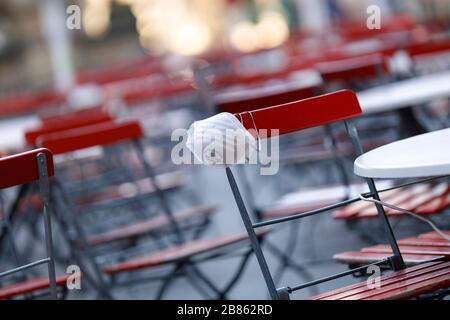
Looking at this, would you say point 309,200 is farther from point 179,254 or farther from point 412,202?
point 179,254

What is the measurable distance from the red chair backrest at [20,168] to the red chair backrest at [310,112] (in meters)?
0.64

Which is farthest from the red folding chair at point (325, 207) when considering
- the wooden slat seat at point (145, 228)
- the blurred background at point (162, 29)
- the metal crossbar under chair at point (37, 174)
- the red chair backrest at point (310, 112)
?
the blurred background at point (162, 29)

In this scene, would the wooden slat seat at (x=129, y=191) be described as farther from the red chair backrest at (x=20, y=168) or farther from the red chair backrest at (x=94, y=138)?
the red chair backrest at (x=20, y=168)

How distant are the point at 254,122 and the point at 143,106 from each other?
31.5 feet

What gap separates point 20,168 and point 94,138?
4.27 feet

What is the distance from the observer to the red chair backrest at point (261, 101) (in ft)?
13.5

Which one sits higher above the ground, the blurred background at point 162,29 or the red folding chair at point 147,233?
the blurred background at point 162,29

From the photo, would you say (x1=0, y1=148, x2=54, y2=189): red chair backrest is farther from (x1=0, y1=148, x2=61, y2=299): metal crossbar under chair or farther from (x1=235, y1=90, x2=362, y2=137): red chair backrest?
(x1=235, y1=90, x2=362, y2=137): red chair backrest

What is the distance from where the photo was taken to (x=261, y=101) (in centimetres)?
416

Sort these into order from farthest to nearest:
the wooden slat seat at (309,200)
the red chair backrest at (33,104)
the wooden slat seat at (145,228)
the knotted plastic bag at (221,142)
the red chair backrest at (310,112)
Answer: the red chair backrest at (33,104) < the wooden slat seat at (145,228) < the wooden slat seat at (309,200) < the red chair backrest at (310,112) < the knotted plastic bag at (221,142)

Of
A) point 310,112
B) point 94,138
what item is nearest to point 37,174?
point 310,112

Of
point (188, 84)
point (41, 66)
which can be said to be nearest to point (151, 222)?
point (188, 84)

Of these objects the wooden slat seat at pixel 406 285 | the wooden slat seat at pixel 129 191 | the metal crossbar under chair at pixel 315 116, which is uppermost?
the wooden slat seat at pixel 129 191

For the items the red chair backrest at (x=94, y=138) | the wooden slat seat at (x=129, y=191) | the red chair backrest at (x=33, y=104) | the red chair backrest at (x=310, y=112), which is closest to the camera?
the red chair backrest at (x=310, y=112)
